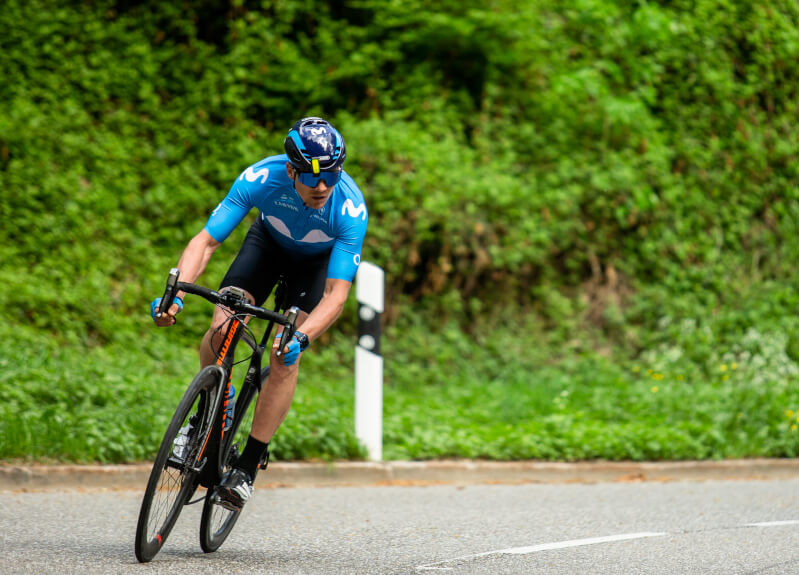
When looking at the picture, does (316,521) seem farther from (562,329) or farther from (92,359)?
(562,329)

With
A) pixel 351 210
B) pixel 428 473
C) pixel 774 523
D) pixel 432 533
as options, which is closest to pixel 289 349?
pixel 351 210

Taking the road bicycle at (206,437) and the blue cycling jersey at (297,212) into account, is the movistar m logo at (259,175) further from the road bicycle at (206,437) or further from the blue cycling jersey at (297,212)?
the road bicycle at (206,437)

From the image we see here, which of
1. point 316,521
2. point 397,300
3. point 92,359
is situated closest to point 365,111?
point 397,300

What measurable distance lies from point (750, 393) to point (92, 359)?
7019 mm

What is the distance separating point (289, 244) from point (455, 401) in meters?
5.64

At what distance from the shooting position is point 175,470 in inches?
172

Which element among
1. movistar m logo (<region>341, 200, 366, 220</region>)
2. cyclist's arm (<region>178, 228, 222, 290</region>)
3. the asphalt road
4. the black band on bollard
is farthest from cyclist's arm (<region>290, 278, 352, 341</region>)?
the black band on bollard

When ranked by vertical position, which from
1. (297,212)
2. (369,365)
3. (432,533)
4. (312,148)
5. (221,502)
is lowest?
(369,365)

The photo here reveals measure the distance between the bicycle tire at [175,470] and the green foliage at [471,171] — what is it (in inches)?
220

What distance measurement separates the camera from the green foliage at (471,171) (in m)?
11.5

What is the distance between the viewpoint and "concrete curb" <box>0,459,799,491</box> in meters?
6.67

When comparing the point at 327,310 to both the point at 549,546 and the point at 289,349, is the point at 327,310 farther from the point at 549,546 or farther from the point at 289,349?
the point at 549,546

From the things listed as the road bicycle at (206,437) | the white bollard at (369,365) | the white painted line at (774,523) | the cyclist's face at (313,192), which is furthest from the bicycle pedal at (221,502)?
the white painted line at (774,523)

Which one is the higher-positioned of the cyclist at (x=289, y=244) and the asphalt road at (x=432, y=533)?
the cyclist at (x=289, y=244)
